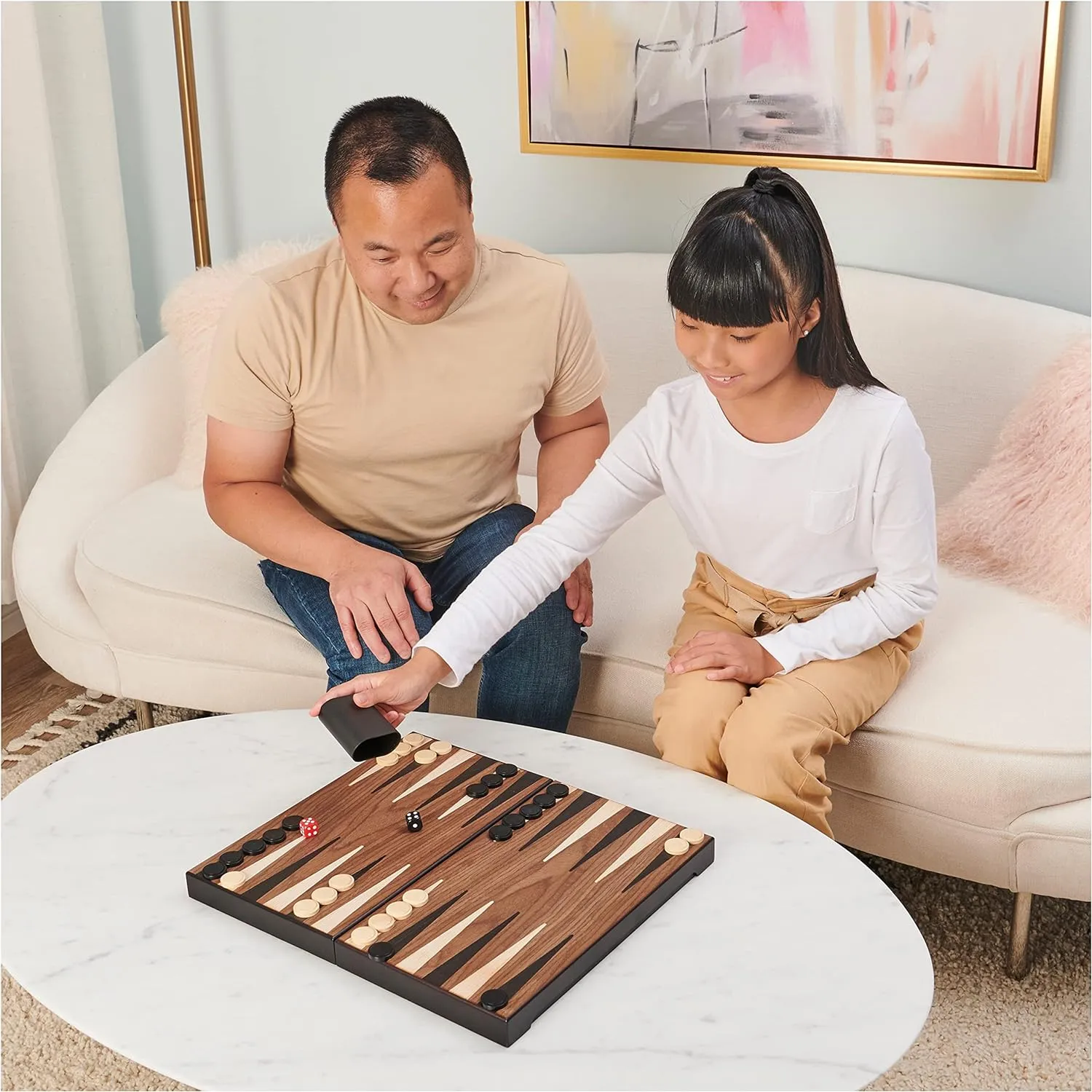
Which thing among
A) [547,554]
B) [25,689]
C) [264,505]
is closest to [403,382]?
[264,505]

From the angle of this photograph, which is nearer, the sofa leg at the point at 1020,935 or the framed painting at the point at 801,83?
the sofa leg at the point at 1020,935

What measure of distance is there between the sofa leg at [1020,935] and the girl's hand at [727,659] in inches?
17.3

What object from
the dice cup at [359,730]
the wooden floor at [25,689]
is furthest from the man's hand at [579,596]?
the wooden floor at [25,689]

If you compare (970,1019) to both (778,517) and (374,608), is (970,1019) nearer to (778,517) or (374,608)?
(778,517)

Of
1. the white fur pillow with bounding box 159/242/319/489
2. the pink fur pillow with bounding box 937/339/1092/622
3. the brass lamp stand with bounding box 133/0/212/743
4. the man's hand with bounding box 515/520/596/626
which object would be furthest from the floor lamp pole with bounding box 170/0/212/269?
the pink fur pillow with bounding box 937/339/1092/622

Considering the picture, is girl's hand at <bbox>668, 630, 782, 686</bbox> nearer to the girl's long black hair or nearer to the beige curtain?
the girl's long black hair

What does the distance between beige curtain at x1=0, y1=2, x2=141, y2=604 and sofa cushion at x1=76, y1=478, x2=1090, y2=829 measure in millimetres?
589

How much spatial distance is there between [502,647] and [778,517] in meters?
0.40

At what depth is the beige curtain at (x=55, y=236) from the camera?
265 cm

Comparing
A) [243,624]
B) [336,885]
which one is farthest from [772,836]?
[243,624]

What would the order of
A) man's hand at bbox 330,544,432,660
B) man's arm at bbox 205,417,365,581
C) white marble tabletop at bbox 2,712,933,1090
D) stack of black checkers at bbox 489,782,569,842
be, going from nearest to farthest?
white marble tabletop at bbox 2,712,933,1090 → stack of black checkers at bbox 489,782,569,842 → man's hand at bbox 330,544,432,660 → man's arm at bbox 205,417,365,581

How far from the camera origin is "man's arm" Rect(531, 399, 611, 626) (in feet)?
6.45

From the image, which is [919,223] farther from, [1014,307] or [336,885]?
[336,885]

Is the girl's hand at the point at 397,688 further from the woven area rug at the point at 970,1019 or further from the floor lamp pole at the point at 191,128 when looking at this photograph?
the floor lamp pole at the point at 191,128
